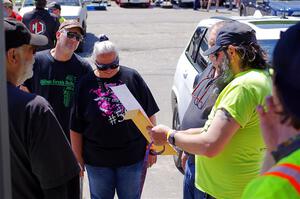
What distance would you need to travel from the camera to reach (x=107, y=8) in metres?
28.3

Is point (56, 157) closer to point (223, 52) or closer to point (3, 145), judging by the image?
point (3, 145)

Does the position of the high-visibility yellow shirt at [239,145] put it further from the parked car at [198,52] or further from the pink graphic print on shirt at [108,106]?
the parked car at [198,52]

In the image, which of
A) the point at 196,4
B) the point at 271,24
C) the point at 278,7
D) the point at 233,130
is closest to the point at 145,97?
the point at 233,130

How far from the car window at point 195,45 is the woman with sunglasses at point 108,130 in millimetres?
2405

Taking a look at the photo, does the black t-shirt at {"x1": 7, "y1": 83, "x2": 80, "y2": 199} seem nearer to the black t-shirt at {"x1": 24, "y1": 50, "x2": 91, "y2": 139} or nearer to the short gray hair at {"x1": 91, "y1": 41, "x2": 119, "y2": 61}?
the short gray hair at {"x1": 91, "y1": 41, "x2": 119, "y2": 61}

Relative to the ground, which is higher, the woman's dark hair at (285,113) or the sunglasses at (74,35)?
the woman's dark hair at (285,113)

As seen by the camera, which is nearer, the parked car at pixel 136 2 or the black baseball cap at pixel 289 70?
the black baseball cap at pixel 289 70

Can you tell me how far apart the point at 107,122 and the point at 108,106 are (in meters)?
0.11

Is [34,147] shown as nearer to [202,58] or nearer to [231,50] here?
[231,50]

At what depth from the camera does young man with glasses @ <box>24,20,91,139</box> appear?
4301mm

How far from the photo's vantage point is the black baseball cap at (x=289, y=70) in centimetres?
131

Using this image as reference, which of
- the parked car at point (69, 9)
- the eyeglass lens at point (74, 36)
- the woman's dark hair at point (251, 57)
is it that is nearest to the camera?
the woman's dark hair at point (251, 57)

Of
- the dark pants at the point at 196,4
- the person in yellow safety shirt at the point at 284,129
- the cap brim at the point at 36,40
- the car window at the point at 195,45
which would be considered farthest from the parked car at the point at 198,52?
the dark pants at the point at 196,4

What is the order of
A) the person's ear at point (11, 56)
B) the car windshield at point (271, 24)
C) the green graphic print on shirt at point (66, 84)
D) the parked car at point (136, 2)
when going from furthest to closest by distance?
the parked car at point (136, 2) < the car windshield at point (271, 24) < the green graphic print on shirt at point (66, 84) < the person's ear at point (11, 56)
